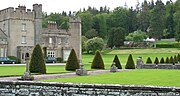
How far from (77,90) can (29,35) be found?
154 feet

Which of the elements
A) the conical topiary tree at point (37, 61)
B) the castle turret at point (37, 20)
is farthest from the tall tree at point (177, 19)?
the conical topiary tree at point (37, 61)

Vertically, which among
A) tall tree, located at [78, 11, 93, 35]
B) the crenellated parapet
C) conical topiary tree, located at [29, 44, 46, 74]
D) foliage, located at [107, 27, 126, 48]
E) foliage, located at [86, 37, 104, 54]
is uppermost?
tall tree, located at [78, 11, 93, 35]

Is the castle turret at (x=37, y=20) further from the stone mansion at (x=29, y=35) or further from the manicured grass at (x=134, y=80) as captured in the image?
the manicured grass at (x=134, y=80)

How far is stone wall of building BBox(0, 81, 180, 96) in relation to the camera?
1414 centimetres

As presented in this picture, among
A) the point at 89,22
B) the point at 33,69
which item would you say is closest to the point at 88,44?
the point at 89,22

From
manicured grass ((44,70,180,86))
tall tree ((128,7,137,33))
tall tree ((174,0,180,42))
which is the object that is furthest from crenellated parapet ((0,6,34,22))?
tall tree ((128,7,137,33))

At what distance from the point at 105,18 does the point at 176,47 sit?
43640mm

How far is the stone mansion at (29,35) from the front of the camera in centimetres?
5853

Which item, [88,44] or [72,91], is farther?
[88,44]

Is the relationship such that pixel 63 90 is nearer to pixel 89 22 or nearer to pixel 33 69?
pixel 33 69

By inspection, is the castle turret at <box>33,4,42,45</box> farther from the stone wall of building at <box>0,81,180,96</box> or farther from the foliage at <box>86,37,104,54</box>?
the stone wall of building at <box>0,81,180,96</box>

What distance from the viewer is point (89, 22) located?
5167 inches

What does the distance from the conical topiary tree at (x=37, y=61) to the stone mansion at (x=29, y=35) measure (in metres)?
30.3

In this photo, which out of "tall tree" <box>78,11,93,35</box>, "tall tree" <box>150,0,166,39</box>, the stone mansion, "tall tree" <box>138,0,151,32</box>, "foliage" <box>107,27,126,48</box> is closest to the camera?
the stone mansion
